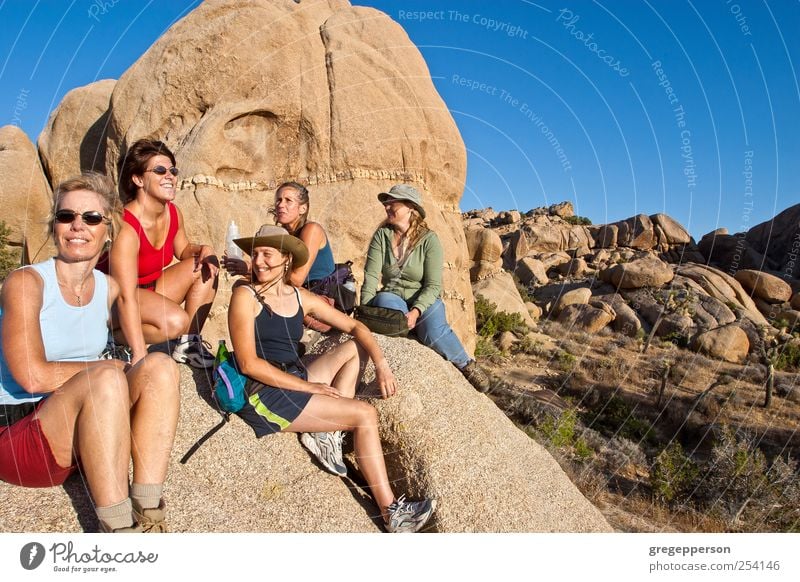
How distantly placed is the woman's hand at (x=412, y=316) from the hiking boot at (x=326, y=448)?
4.66 feet

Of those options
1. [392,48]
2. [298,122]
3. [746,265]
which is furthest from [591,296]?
[298,122]

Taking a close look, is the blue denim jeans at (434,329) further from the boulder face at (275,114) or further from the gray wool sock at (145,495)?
the boulder face at (275,114)

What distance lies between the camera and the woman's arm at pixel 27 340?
105 inches

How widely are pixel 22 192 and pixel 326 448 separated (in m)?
10.5

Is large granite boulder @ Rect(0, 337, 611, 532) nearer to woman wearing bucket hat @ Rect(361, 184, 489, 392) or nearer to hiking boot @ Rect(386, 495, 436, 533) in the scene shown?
hiking boot @ Rect(386, 495, 436, 533)

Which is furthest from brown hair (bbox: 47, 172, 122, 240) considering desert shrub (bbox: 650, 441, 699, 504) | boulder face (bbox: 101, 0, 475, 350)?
desert shrub (bbox: 650, 441, 699, 504)

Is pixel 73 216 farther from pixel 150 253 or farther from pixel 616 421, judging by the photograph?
pixel 616 421

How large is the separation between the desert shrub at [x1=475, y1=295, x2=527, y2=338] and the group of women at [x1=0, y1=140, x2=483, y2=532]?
36.3ft

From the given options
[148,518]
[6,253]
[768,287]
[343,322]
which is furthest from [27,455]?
[768,287]

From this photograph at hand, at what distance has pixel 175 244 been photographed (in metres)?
4.29

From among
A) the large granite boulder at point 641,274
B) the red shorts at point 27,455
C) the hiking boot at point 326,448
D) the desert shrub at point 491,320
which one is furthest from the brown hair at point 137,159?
the large granite boulder at point 641,274
